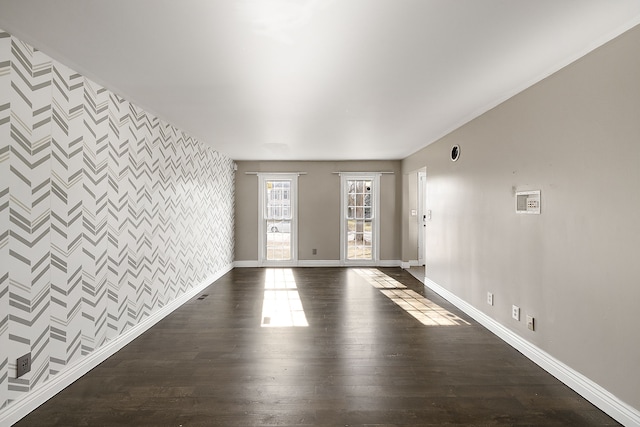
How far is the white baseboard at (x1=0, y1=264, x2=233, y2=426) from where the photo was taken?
1865 millimetres

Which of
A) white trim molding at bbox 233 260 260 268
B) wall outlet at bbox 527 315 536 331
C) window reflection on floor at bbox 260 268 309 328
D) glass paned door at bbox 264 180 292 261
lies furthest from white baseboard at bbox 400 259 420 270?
wall outlet at bbox 527 315 536 331

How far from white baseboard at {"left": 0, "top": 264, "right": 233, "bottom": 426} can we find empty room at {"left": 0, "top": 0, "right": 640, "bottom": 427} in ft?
0.05

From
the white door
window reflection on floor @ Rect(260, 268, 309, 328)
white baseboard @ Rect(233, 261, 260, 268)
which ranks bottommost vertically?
window reflection on floor @ Rect(260, 268, 309, 328)

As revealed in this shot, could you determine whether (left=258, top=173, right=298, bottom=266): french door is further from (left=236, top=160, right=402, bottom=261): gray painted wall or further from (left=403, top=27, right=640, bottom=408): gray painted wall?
(left=403, top=27, right=640, bottom=408): gray painted wall

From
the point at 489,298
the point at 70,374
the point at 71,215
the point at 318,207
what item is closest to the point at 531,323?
the point at 489,298

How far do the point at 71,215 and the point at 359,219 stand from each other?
5.23 m

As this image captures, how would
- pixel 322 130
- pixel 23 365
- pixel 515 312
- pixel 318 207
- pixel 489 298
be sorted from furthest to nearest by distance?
pixel 318 207 → pixel 322 130 → pixel 489 298 → pixel 515 312 → pixel 23 365

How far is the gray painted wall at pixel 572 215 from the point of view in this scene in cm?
184

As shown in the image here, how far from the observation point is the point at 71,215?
2.32 metres

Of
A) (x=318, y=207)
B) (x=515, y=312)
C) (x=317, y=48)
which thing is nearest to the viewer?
(x=317, y=48)

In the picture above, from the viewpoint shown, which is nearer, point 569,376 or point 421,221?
point 569,376

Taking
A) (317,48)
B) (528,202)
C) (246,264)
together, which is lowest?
(246,264)

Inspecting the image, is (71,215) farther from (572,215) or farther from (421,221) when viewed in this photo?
(421,221)

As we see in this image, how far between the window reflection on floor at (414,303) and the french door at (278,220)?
1.86 m
